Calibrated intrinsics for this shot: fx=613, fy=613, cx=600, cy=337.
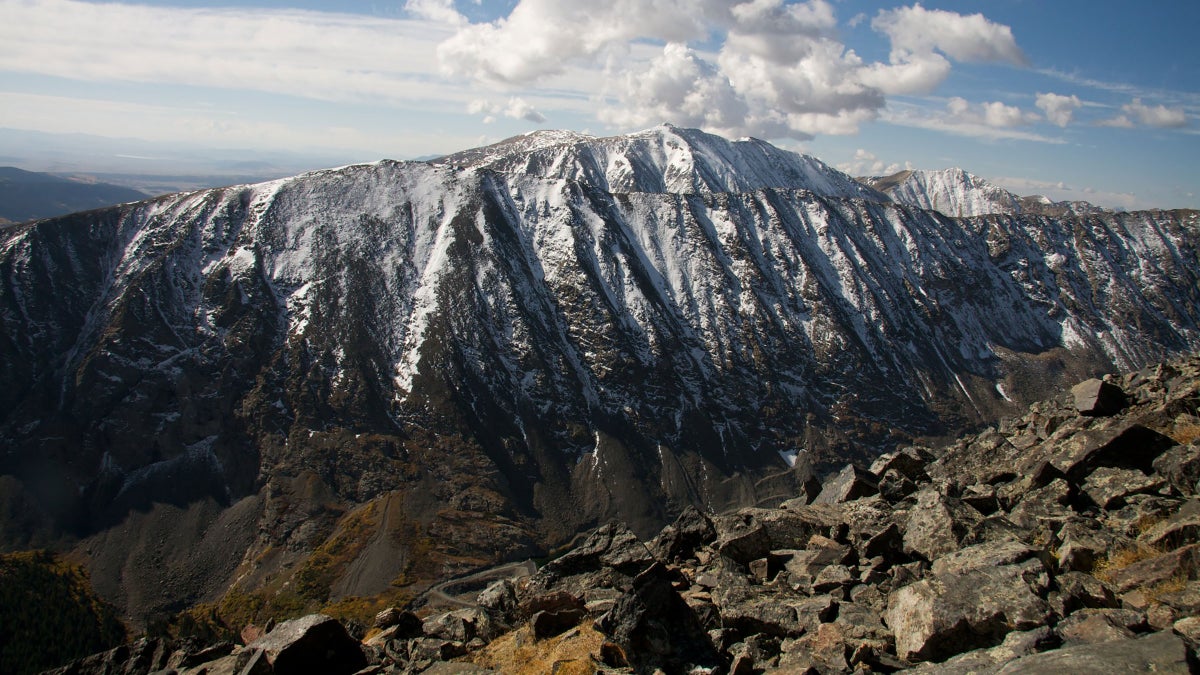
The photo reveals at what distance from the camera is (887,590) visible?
1697cm

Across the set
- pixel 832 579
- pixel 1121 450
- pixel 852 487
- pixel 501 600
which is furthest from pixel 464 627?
pixel 1121 450

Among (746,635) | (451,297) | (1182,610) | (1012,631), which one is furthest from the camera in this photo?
(451,297)

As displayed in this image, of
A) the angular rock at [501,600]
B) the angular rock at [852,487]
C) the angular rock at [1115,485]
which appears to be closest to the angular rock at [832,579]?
the angular rock at [1115,485]

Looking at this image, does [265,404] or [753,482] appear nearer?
[265,404]

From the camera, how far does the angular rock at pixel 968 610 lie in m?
12.7

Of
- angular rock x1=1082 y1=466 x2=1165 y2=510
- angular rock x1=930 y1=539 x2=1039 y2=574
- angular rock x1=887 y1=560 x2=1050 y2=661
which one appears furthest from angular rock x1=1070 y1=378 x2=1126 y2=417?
angular rock x1=887 y1=560 x2=1050 y2=661

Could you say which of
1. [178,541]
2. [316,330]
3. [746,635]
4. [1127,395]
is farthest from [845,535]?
[316,330]

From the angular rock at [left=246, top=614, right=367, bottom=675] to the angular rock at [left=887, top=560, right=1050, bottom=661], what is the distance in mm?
15870

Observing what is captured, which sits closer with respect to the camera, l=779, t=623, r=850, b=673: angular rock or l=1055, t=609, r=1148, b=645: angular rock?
l=1055, t=609, r=1148, b=645: angular rock

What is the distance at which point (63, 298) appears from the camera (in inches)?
6407

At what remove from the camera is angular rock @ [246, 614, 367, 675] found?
59.9ft

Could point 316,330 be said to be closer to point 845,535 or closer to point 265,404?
point 265,404

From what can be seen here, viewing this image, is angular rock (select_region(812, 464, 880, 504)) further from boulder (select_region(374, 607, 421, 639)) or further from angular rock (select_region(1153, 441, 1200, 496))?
boulder (select_region(374, 607, 421, 639))

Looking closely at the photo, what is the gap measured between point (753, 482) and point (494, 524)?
77038 millimetres
